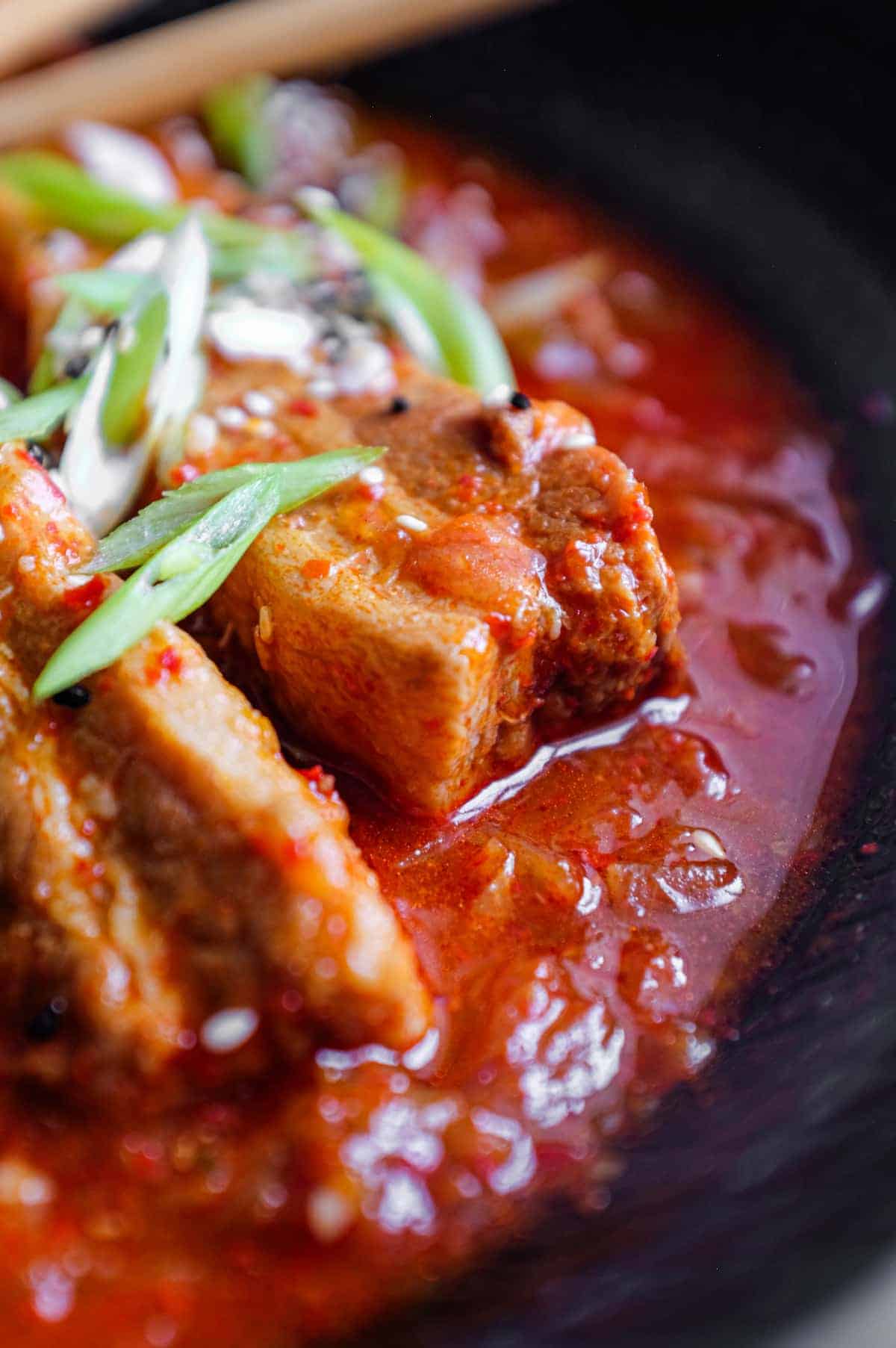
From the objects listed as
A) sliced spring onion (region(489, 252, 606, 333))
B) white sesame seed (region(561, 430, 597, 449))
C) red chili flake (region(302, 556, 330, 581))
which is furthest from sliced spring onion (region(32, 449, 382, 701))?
sliced spring onion (region(489, 252, 606, 333))

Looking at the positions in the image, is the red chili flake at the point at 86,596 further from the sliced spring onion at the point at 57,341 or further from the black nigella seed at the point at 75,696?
the sliced spring onion at the point at 57,341

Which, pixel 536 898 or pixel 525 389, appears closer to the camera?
pixel 536 898

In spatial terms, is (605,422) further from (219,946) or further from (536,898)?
(219,946)

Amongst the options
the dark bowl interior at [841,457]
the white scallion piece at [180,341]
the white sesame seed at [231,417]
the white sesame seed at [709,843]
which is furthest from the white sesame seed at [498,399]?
the dark bowl interior at [841,457]

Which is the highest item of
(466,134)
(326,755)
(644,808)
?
(466,134)

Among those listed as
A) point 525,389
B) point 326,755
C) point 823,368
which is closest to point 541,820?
point 326,755

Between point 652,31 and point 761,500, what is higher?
point 652,31

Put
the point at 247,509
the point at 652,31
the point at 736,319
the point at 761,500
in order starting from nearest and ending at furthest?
1. the point at 247,509
2. the point at 761,500
3. the point at 736,319
4. the point at 652,31
